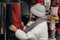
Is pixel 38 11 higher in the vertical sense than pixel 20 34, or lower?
higher

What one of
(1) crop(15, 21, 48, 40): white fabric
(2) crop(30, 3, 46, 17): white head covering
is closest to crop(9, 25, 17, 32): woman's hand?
(1) crop(15, 21, 48, 40): white fabric

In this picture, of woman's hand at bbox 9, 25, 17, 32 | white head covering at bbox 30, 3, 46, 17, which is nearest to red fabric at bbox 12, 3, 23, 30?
woman's hand at bbox 9, 25, 17, 32

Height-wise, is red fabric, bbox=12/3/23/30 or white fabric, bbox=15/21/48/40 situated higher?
red fabric, bbox=12/3/23/30

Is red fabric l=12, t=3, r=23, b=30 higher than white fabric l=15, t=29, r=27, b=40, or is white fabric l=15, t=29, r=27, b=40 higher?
red fabric l=12, t=3, r=23, b=30

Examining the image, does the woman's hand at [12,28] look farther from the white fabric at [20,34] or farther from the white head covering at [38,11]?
the white head covering at [38,11]

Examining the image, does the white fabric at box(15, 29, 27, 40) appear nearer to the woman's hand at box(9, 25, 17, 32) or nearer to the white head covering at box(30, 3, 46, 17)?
the woman's hand at box(9, 25, 17, 32)

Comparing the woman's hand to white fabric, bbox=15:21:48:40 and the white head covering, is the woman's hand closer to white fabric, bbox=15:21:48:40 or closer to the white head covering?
white fabric, bbox=15:21:48:40

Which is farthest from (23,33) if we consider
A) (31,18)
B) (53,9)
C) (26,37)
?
(53,9)

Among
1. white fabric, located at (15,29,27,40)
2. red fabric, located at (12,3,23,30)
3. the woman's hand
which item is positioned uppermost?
red fabric, located at (12,3,23,30)

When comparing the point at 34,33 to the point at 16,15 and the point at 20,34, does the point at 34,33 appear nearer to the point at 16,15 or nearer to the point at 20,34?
the point at 20,34

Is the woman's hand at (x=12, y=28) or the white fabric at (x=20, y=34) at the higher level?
the woman's hand at (x=12, y=28)

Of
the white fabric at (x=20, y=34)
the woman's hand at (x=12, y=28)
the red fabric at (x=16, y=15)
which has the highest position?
the red fabric at (x=16, y=15)

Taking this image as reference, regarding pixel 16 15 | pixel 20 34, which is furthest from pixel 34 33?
pixel 16 15

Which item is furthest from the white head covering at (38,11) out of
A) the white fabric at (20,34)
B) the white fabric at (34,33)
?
the white fabric at (20,34)
